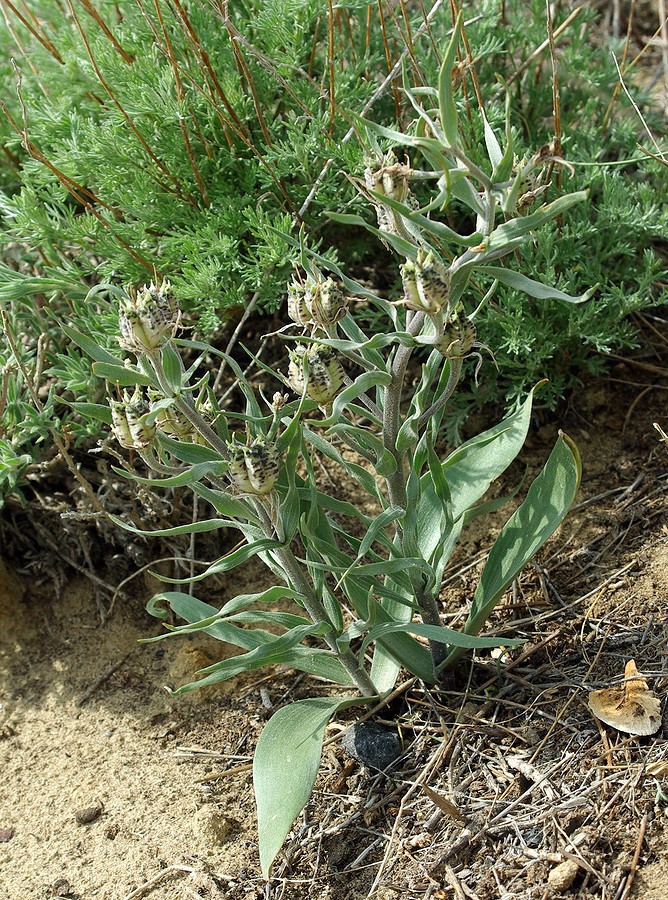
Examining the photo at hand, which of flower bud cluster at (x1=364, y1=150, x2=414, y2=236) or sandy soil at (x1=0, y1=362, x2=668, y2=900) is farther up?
flower bud cluster at (x1=364, y1=150, x2=414, y2=236)

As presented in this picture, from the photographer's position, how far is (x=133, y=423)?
153 centimetres

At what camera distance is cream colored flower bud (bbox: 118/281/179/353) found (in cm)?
145

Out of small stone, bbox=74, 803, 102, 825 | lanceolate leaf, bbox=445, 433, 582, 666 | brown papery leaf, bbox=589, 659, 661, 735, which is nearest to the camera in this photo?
brown papery leaf, bbox=589, 659, 661, 735

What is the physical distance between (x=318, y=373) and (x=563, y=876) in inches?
39.3

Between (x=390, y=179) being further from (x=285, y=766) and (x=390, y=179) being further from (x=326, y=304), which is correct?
(x=285, y=766)

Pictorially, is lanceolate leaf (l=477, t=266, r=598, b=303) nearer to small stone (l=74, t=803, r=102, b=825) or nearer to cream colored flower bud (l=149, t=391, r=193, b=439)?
cream colored flower bud (l=149, t=391, r=193, b=439)

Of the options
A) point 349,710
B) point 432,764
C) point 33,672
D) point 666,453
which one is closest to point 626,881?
point 432,764

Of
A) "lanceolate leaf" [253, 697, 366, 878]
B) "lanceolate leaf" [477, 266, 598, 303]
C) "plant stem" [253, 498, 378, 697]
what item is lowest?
"lanceolate leaf" [253, 697, 366, 878]

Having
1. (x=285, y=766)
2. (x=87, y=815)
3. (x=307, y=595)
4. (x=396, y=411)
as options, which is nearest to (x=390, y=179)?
(x=396, y=411)

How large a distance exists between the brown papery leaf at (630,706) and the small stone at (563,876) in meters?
0.30

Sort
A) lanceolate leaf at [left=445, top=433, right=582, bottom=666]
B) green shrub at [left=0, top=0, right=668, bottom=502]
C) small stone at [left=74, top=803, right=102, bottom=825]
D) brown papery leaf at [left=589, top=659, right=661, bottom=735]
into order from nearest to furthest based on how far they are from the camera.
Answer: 1. brown papery leaf at [left=589, top=659, right=661, bottom=735]
2. lanceolate leaf at [left=445, top=433, right=582, bottom=666]
3. small stone at [left=74, top=803, right=102, bottom=825]
4. green shrub at [left=0, top=0, right=668, bottom=502]

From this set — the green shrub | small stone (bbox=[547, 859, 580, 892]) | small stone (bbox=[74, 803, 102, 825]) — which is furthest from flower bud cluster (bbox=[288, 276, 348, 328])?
small stone (bbox=[74, 803, 102, 825])

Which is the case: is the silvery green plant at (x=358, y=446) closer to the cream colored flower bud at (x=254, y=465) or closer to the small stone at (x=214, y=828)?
the cream colored flower bud at (x=254, y=465)

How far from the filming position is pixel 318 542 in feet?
5.92
